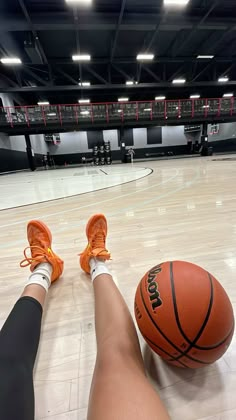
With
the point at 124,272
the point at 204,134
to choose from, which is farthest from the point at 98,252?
the point at 204,134

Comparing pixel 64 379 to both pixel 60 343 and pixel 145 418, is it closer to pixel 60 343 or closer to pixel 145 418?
pixel 60 343

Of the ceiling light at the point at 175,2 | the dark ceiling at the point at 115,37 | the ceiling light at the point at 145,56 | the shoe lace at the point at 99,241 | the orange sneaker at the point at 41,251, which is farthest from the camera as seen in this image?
the ceiling light at the point at 145,56

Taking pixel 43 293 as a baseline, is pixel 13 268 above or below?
below

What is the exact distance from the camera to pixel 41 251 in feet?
3.74

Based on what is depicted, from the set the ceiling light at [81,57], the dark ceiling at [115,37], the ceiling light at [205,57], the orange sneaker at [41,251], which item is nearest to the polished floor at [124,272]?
the orange sneaker at [41,251]

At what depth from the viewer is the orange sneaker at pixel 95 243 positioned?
3.79 ft

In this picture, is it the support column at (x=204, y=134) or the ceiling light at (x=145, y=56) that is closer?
the ceiling light at (x=145, y=56)

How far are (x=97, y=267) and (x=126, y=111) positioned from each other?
39.8 ft

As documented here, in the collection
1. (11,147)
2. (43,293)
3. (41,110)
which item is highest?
(41,110)

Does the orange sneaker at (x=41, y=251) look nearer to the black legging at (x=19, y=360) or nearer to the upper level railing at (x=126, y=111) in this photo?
the black legging at (x=19, y=360)

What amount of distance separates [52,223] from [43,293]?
4.35 ft

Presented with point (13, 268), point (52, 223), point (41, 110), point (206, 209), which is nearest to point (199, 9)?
point (41, 110)

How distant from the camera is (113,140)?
54.8 feet

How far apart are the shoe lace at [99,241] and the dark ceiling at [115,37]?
8535mm
